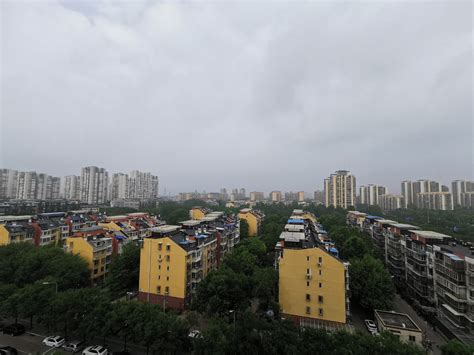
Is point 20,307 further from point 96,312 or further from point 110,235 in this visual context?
point 110,235

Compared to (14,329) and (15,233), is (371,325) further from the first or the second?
(15,233)

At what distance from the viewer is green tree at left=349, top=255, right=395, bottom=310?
17.1 m

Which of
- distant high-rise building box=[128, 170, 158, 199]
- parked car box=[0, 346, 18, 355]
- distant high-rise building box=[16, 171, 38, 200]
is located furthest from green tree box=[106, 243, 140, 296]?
distant high-rise building box=[128, 170, 158, 199]

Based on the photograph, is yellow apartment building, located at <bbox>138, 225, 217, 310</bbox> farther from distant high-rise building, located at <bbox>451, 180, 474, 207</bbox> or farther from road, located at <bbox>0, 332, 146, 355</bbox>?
distant high-rise building, located at <bbox>451, 180, 474, 207</bbox>

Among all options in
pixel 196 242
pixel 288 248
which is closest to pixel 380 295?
pixel 288 248

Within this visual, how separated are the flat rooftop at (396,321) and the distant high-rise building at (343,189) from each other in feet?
190

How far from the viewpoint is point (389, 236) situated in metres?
28.0

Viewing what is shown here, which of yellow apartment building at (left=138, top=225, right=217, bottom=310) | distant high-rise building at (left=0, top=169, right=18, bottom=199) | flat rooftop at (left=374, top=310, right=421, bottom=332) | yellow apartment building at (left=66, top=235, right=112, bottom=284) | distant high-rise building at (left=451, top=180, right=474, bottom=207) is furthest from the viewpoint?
distant high-rise building at (left=451, top=180, right=474, bottom=207)

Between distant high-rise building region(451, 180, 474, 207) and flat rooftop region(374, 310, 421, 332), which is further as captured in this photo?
distant high-rise building region(451, 180, 474, 207)

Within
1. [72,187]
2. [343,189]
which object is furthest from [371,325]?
[72,187]

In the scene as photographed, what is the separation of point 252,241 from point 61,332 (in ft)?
60.0

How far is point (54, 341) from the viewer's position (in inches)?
517

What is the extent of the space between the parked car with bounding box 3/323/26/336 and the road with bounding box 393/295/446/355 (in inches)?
1005

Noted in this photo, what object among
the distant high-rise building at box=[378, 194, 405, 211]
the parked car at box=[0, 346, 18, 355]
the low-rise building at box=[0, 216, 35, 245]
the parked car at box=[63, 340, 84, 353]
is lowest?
the parked car at box=[63, 340, 84, 353]
